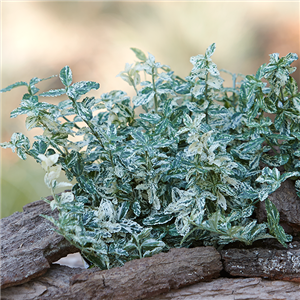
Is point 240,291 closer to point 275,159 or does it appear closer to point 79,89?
point 275,159

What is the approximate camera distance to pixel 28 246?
0.87m

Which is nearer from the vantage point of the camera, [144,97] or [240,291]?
[240,291]

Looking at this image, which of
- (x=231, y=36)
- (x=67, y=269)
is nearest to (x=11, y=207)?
(x=67, y=269)

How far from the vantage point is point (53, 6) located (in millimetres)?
2285

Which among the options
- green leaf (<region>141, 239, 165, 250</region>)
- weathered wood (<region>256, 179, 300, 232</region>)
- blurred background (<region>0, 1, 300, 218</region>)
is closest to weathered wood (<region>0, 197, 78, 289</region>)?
green leaf (<region>141, 239, 165, 250</region>)

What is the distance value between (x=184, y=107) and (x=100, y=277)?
0.60 meters

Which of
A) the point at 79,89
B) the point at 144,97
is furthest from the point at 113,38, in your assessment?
the point at 79,89

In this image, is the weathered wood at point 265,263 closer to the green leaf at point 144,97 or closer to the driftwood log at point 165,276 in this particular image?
the driftwood log at point 165,276

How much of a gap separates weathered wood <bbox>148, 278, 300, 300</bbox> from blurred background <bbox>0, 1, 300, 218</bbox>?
160 cm

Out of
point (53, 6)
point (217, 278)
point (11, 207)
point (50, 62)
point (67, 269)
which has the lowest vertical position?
point (217, 278)

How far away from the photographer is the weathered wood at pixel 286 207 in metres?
0.89

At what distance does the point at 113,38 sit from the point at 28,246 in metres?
1.81

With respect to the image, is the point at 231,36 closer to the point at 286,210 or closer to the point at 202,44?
the point at 202,44

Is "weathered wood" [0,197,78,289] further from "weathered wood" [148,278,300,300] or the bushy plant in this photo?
"weathered wood" [148,278,300,300]
